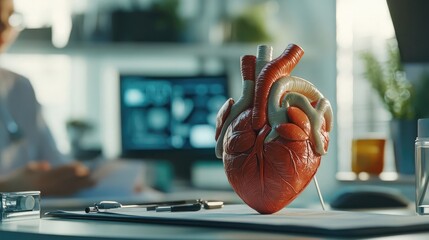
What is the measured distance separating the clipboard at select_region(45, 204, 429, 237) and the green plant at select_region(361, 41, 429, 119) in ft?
6.15

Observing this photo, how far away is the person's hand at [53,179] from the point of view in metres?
2.69

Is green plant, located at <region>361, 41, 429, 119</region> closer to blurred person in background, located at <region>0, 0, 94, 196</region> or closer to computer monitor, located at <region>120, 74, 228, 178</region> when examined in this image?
computer monitor, located at <region>120, 74, 228, 178</region>

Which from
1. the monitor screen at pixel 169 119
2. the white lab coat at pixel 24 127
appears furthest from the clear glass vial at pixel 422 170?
the monitor screen at pixel 169 119

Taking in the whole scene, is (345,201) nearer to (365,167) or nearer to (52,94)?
(365,167)

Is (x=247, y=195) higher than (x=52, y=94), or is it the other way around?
(x=52, y=94)

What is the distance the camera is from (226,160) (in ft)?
2.95

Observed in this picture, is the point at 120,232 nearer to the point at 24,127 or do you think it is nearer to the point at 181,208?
the point at 181,208

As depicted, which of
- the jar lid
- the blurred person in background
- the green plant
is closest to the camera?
the jar lid

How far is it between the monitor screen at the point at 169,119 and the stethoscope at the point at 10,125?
0.56m

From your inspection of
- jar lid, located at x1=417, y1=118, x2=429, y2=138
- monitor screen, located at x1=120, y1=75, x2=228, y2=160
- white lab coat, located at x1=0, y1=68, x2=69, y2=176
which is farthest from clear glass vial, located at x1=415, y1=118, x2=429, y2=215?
monitor screen, located at x1=120, y1=75, x2=228, y2=160

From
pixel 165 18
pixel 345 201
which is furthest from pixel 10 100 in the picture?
pixel 345 201

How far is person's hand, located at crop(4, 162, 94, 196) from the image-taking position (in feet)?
8.81

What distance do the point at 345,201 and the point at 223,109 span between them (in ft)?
4.03

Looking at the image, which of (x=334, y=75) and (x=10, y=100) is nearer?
(x=10, y=100)
